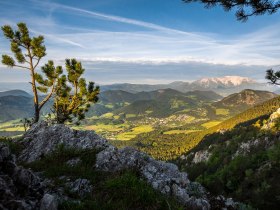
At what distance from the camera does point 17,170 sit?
9359 millimetres

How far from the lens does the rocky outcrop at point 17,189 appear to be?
727 cm

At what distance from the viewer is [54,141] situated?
18.4 metres

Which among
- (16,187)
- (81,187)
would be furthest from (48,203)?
(81,187)

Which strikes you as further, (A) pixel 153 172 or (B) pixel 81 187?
(A) pixel 153 172

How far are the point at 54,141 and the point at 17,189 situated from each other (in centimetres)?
995

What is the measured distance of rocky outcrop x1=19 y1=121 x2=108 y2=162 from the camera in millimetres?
16984

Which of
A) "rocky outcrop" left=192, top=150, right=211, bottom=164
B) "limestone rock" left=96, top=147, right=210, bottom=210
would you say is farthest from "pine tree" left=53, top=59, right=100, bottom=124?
"rocky outcrop" left=192, top=150, right=211, bottom=164

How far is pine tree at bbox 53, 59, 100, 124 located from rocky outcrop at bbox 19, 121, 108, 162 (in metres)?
18.5

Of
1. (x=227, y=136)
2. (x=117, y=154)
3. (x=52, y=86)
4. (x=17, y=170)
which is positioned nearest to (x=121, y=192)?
(x=17, y=170)

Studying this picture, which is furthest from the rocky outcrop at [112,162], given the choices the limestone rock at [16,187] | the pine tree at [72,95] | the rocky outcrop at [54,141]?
the pine tree at [72,95]

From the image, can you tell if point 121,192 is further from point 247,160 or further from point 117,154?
point 247,160

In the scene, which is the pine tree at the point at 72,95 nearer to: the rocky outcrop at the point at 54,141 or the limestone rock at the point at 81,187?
the rocky outcrop at the point at 54,141

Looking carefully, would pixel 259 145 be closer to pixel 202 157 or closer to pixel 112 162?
pixel 202 157

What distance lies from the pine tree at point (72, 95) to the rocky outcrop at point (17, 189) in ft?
94.9
